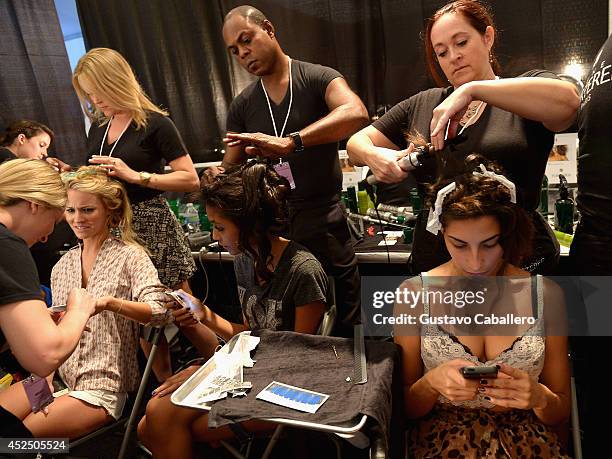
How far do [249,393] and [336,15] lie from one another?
2435 millimetres

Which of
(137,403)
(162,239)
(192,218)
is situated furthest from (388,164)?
(192,218)

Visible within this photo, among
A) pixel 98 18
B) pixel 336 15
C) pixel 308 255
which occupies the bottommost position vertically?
pixel 308 255

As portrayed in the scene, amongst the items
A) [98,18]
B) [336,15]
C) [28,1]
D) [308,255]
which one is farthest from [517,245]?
[28,1]

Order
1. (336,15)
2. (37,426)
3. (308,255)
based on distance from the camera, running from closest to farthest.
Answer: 1. (37,426)
2. (308,255)
3. (336,15)

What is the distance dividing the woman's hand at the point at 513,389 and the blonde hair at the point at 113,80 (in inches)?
70.2

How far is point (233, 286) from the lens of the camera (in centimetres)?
320

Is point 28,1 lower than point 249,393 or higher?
higher

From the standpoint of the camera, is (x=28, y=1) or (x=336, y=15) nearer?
(x=336, y=15)

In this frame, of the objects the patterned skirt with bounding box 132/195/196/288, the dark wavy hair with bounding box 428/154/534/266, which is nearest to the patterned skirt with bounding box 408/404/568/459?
the dark wavy hair with bounding box 428/154/534/266

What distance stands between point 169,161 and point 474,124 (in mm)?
1432

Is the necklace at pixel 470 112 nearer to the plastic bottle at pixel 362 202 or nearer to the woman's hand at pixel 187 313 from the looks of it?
the woman's hand at pixel 187 313

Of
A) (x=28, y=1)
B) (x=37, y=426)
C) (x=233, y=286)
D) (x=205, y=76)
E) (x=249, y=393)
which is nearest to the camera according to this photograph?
(x=249, y=393)

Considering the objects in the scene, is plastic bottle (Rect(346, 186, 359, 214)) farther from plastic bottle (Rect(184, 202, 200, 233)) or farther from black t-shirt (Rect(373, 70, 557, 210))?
black t-shirt (Rect(373, 70, 557, 210))

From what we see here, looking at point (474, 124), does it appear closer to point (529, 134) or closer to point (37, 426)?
point (529, 134)
